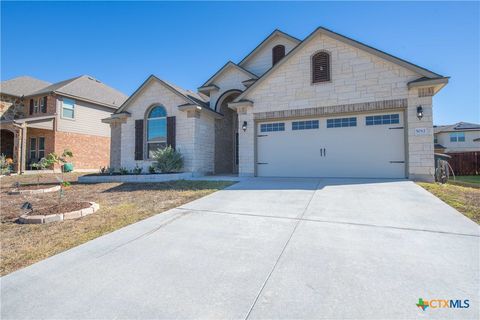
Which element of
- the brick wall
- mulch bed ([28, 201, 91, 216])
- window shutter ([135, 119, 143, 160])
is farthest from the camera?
the brick wall

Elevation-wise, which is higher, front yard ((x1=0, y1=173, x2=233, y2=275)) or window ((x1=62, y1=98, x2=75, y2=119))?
window ((x1=62, y1=98, x2=75, y2=119))

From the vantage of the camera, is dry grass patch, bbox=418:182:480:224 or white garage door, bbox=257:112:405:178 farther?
white garage door, bbox=257:112:405:178

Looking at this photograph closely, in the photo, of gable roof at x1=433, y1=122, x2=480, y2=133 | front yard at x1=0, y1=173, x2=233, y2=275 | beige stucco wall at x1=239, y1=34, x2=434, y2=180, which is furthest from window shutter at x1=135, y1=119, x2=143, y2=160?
gable roof at x1=433, y1=122, x2=480, y2=133

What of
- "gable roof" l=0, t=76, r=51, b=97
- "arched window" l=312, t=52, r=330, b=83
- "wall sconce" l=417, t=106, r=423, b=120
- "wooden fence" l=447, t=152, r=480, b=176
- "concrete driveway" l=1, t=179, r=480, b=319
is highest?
"gable roof" l=0, t=76, r=51, b=97

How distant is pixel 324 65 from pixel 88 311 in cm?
1102

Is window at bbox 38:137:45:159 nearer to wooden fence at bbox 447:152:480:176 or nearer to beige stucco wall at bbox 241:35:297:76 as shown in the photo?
beige stucco wall at bbox 241:35:297:76

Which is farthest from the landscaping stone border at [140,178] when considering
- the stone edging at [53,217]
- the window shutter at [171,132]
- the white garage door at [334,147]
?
the stone edging at [53,217]

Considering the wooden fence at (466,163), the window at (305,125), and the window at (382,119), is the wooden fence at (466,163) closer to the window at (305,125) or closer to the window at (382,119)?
the window at (382,119)

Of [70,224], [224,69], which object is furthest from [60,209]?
[224,69]

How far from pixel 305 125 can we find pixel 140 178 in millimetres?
8114

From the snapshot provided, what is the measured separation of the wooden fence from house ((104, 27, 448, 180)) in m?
13.9

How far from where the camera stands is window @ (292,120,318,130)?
408 inches

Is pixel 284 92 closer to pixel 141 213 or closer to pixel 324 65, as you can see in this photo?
pixel 324 65

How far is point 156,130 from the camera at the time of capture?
13461 mm
